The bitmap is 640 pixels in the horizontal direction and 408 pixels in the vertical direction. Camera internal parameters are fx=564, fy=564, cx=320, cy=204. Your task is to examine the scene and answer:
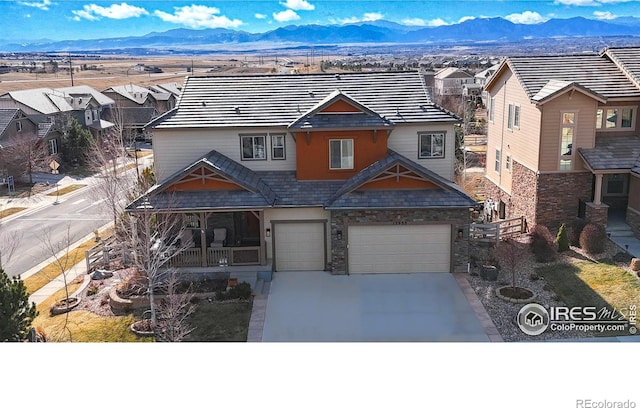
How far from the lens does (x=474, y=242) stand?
20312 mm

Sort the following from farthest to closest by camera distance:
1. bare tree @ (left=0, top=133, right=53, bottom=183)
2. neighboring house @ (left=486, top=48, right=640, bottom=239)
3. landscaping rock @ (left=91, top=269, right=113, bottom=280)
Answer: bare tree @ (left=0, top=133, right=53, bottom=183)
neighboring house @ (left=486, top=48, right=640, bottom=239)
landscaping rock @ (left=91, top=269, right=113, bottom=280)

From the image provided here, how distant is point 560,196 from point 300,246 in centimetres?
979

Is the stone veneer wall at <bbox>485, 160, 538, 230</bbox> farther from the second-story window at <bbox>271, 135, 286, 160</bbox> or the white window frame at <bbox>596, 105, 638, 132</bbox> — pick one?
the second-story window at <bbox>271, 135, 286, 160</bbox>

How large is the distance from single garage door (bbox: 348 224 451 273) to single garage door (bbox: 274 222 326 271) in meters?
1.15

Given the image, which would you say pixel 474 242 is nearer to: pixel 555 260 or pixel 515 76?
pixel 555 260

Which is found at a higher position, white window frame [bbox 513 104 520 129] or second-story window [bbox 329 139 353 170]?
white window frame [bbox 513 104 520 129]

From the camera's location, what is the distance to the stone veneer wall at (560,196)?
20.5 meters

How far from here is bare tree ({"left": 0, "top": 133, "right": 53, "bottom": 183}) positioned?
35.9 m

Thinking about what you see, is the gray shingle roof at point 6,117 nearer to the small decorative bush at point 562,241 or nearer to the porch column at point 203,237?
the porch column at point 203,237

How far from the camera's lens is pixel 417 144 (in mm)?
19703

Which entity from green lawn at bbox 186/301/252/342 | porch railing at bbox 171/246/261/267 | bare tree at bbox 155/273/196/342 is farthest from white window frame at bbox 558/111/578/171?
bare tree at bbox 155/273/196/342

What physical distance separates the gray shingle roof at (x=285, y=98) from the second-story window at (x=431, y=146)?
658 mm
